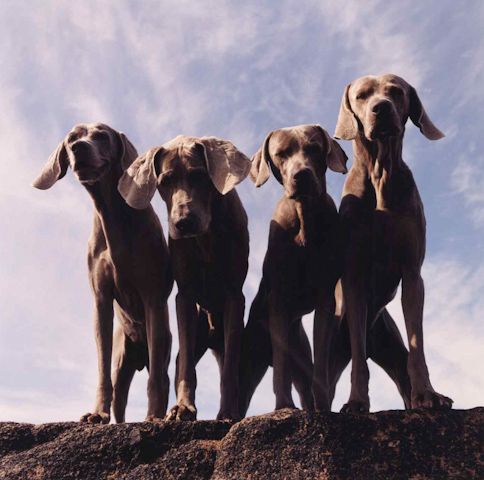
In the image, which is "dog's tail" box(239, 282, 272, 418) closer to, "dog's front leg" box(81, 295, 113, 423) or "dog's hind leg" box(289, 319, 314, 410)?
"dog's hind leg" box(289, 319, 314, 410)

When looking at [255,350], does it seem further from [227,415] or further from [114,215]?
[114,215]

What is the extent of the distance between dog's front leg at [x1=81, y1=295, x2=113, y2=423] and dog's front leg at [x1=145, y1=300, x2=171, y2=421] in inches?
15.2

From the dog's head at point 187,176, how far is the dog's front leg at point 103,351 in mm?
1192

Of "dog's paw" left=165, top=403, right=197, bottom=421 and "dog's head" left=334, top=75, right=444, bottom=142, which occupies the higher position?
"dog's head" left=334, top=75, right=444, bottom=142

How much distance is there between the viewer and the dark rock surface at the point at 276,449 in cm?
525

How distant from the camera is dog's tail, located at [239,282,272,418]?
7809 mm

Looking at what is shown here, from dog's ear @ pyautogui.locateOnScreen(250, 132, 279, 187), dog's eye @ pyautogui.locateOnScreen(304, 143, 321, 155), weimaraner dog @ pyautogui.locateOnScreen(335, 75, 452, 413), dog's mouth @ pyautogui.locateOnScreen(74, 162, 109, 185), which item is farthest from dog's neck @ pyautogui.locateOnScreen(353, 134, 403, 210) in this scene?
dog's mouth @ pyautogui.locateOnScreen(74, 162, 109, 185)

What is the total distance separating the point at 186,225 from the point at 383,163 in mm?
1956

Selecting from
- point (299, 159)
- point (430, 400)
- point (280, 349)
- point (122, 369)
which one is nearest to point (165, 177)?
point (299, 159)

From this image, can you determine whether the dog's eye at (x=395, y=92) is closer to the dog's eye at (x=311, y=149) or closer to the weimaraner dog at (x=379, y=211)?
the weimaraner dog at (x=379, y=211)

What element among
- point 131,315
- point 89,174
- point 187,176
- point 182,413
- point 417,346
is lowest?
point 182,413

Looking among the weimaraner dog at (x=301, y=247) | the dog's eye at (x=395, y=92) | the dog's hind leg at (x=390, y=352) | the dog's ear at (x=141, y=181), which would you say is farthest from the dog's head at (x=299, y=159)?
the dog's hind leg at (x=390, y=352)

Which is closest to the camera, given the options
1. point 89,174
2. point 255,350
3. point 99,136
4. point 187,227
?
point 187,227

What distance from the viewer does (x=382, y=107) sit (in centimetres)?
651
